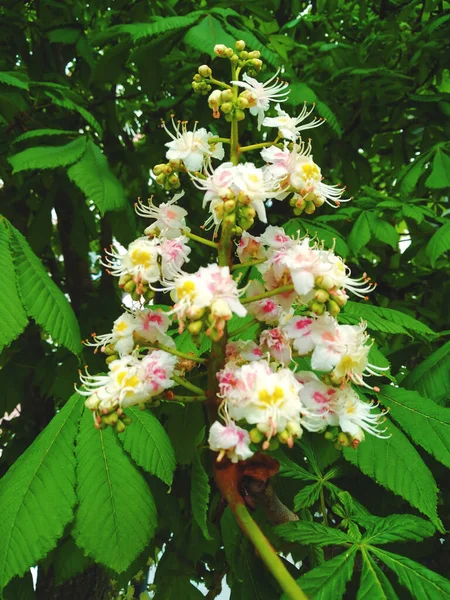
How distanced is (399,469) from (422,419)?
0.15 meters

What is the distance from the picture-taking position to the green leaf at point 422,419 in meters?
0.98

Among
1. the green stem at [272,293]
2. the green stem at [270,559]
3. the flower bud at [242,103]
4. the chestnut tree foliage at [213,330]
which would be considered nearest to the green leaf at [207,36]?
the chestnut tree foliage at [213,330]

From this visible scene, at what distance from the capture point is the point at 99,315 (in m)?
2.16

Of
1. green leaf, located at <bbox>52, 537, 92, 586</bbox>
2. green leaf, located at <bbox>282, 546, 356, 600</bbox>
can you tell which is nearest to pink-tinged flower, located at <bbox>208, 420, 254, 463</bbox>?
green leaf, located at <bbox>282, 546, 356, 600</bbox>

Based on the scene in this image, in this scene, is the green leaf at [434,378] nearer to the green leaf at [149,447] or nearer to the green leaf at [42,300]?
the green leaf at [149,447]

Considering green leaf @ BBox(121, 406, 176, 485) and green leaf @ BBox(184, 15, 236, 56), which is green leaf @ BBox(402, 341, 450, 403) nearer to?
green leaf @ BBox(121, 406, 176, 485)

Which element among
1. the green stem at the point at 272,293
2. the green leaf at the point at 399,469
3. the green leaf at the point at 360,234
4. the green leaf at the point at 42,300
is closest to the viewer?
the green stem at the point at 272,293

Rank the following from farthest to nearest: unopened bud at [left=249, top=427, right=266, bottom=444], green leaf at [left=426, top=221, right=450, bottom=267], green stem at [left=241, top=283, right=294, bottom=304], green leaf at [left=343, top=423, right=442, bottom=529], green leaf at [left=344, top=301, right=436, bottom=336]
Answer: green leaf at [left=426, top=221, right=450, bottom=267], green leaf at [left=344, top=301, right=436, bottom=336], green leaf at [left=343, top=423, right=442, bottom=529], green stem at [left=241, top=283, right=294, bottom=304], unopened bud at [left=249, top=427, right=266, bottom=444]

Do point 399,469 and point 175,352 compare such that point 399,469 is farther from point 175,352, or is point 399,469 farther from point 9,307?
point 9,307

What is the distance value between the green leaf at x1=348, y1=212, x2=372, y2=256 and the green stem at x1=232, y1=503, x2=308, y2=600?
3.90ft

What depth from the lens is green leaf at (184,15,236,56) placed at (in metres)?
1.48

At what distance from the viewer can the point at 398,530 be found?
2.77 feet

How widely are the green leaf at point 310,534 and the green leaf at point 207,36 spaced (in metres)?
1.22

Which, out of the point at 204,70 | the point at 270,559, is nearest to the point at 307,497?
the point at 270,559
